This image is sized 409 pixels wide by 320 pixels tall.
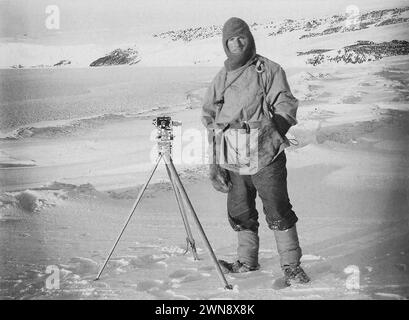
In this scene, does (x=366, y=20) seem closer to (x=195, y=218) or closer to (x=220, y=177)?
(x=220, y=177)

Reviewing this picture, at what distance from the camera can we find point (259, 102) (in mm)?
2850

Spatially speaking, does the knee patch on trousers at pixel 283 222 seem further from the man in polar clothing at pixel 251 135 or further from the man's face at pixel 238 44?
the man's face at pixel 238 44

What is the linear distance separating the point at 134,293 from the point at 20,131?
114 cm

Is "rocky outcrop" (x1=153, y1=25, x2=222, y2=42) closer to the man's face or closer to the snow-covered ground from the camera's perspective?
the snow-covered ground

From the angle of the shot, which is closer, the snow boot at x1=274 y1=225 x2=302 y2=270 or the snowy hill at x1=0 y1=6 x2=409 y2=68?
the snow boot at x1=274 y1=225 x2=302 y2=270

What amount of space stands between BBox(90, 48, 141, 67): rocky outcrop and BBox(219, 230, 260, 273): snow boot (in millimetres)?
1175

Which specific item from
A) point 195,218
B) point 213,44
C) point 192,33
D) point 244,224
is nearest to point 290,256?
point 244,224

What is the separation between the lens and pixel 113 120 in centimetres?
337

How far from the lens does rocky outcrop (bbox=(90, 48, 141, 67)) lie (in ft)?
11.0

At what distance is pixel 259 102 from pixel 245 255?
0.80 meters

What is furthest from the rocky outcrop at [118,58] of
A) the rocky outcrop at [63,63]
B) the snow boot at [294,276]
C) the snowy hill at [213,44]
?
the snow boot at [294,276]

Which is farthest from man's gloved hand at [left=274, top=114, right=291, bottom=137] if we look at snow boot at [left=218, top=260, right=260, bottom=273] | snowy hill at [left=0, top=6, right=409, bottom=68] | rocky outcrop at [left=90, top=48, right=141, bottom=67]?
rocky outcrop at [left=90, top=48, right=141, bottom=67]

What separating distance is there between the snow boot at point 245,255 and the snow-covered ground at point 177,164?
15 cm


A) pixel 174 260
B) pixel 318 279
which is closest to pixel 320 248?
pixel 318 279
